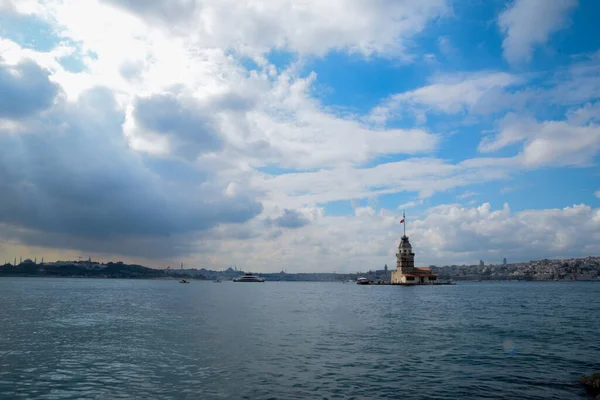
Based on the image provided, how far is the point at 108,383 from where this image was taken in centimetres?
2386

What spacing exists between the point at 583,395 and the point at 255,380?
1728 cm

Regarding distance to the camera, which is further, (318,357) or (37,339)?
(37,339)

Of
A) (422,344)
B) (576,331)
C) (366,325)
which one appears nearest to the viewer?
(422,344)

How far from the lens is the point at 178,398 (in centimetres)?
2100

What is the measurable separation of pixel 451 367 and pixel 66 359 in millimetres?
26503

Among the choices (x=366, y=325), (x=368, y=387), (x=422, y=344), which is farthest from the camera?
(x=366, y=325)

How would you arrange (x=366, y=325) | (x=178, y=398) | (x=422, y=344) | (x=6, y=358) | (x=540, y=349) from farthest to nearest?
(x=366, y=325)
(x=422, y=344)
(x=540, y=349)
(x=6, y=358)
(x=178, y=398)

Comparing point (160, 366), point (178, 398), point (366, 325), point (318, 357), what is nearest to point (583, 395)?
point (318, 357)

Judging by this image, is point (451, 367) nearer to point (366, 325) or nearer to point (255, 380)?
point (255, 380)

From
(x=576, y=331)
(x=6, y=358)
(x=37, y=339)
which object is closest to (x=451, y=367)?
(x=576, y=331)

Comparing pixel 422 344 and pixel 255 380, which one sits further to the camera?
pixel 422 344

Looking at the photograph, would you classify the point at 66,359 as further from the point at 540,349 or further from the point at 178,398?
the point at 540,349

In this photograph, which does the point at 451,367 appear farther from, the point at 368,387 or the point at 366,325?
the point at 366,325

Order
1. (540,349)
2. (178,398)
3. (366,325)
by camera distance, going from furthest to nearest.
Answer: (366,325) → (540,349) → (178,398)
